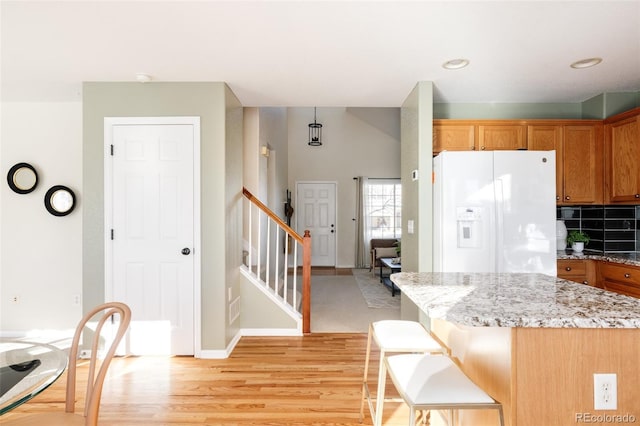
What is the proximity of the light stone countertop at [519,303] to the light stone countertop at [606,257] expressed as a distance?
5.45ft

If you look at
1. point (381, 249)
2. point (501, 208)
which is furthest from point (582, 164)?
point (381, 249)

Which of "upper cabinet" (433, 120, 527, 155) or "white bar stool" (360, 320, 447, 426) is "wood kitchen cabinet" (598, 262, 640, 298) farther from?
"white bar stool" (360, 320, 447, 426)

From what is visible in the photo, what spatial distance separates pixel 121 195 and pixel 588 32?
378 centimetres

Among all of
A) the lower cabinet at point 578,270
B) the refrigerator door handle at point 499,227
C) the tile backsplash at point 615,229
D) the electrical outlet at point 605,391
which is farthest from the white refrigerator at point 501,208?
the electrical outlet at point 605,391

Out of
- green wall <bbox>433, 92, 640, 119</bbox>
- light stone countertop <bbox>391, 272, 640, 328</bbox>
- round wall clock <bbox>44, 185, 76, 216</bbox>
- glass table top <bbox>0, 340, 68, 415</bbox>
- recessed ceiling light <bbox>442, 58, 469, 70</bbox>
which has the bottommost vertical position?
glass table top <bbox>0, 340, 68, 415</bbox>

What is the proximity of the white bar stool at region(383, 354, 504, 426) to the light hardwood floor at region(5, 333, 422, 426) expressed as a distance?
903 mm

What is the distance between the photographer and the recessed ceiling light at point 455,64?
2594mm

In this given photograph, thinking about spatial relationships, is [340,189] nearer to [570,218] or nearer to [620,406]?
[570,218]

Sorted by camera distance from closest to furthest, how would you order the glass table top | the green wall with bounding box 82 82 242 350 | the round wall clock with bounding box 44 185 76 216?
the glass table top < the green wall with bounding box 82 82 242 350 < the round wall clock with bounding box 44 185 76 216

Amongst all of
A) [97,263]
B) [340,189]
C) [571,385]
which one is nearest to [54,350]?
[97,263]

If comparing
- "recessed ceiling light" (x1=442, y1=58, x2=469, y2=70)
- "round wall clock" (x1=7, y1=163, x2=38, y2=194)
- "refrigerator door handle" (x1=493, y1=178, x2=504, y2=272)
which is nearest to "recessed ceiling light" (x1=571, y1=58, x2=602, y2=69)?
"recessed ceiling light" (x1=442, y1=58, x2=469, y2=70)

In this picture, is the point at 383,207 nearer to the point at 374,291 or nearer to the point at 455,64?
the point at 374,291

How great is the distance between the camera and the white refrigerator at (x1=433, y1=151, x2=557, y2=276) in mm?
2803

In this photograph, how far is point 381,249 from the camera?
6984mm
